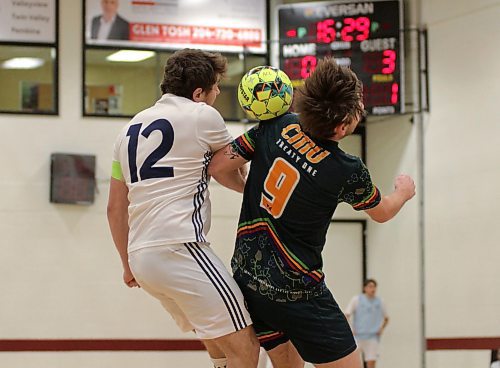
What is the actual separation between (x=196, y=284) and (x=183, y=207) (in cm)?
34

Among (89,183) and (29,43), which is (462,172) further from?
(29,43)

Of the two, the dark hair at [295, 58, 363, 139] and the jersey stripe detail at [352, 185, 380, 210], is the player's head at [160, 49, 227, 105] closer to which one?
the dark hair at [295, 58, 363, 139]

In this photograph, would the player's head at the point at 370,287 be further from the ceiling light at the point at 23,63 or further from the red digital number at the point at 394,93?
the ceiling light at the point at 23,63

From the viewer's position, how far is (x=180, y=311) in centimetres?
429

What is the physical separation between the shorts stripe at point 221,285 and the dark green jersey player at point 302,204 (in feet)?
0.42

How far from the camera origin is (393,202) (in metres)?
4.24

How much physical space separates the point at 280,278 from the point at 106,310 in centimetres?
740

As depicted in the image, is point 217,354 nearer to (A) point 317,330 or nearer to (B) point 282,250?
(A) point 317,330

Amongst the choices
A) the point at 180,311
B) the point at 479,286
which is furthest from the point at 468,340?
the point at 180,311

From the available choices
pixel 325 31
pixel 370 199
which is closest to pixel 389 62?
pixel 325 31

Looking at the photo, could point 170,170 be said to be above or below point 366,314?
above

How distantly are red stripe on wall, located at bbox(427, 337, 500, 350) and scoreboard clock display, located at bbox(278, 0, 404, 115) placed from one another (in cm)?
276

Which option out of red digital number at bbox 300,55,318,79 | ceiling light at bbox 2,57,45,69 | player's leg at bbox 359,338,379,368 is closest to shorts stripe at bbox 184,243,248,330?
red digital number at bbox 300,55,318,79

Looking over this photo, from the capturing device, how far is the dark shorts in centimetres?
411
